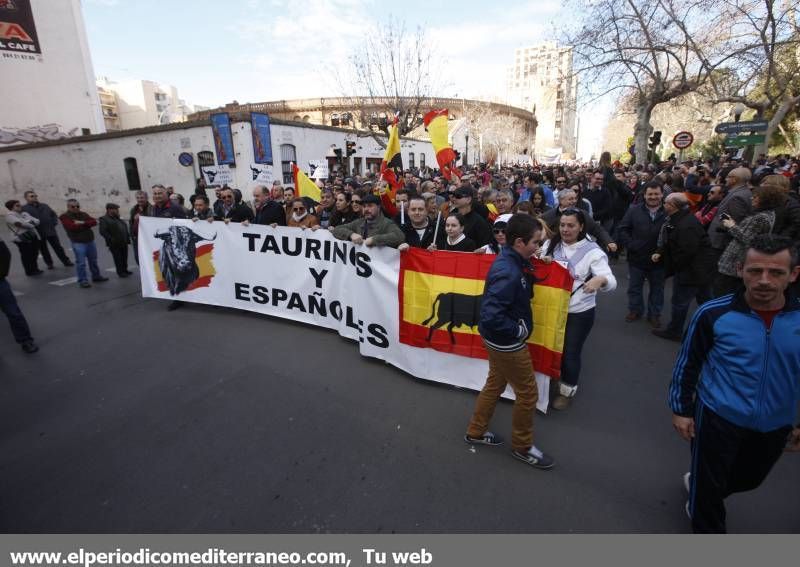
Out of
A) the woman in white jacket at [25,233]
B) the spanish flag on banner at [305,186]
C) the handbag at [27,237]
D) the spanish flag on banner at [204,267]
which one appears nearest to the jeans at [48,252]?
the woman in white jacket at [25,233]

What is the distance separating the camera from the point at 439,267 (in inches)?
154

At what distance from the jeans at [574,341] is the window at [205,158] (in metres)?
18.0

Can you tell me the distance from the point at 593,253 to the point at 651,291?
2.90 metres

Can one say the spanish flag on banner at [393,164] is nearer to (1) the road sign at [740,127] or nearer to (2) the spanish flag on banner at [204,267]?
(2) the spanish flag on banner at [204,267]

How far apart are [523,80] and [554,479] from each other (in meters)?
154

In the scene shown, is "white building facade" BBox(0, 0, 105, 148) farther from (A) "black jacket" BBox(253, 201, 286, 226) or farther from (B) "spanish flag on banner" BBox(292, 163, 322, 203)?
(A) "black jacket" BBox(253, 201, 286, 226)

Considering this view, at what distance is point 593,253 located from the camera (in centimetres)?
342

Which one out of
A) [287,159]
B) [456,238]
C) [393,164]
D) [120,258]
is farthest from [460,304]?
[287,159]

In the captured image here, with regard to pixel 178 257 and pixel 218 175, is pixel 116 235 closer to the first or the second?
pixel 178 257

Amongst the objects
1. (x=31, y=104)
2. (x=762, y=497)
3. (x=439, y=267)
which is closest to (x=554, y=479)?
(x=762, y=497)

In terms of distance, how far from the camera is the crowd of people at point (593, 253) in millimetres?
2001

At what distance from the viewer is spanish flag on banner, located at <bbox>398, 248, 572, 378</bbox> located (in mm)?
3400

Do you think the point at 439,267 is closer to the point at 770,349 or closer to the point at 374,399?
the point at 374,399

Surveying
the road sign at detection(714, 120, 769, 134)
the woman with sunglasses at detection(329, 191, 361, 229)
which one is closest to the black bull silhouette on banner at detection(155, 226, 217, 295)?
the woman with sunglasses at detection(329, 191, 361, 229)
